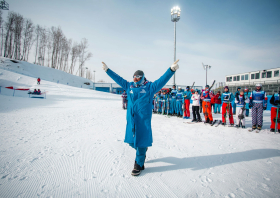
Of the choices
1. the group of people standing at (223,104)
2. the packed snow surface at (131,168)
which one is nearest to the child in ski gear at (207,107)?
the group of people standing at (223,104)

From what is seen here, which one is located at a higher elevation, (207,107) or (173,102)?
(173,102)

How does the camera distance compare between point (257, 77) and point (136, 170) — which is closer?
point (136, 170)

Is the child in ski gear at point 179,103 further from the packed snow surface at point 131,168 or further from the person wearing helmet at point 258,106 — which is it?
the packed snow surface at point 131,168

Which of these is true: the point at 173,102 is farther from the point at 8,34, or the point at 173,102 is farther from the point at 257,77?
the point at 8,34

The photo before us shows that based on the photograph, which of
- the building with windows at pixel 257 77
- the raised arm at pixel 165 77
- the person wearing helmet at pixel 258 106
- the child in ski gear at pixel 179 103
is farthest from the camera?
the building with windows at pixel 257 77

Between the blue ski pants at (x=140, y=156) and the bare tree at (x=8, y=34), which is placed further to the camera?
the bare tree at (x=8, y=34)

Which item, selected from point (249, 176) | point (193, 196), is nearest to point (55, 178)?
point (193, 196)

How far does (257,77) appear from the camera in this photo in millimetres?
31406

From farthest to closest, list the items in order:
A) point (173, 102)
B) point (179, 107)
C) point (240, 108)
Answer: point (173, 102) → point (179, 107) → point (240, 108)

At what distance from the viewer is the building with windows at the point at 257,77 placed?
1104 inches

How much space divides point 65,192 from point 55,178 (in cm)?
45

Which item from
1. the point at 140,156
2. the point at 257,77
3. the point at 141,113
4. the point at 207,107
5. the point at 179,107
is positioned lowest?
the point at 140,156

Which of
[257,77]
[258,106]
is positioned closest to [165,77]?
[258,106]

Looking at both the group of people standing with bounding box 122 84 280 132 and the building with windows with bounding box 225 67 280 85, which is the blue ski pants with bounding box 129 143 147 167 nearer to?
the group of people standing with bounding box 122 84 280 132
